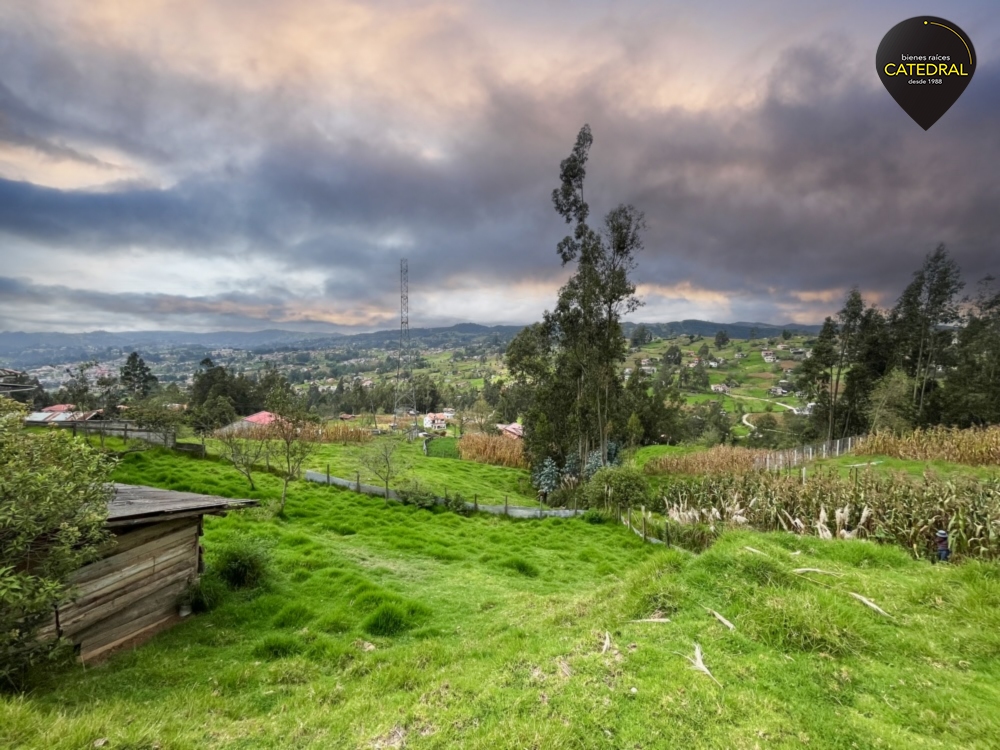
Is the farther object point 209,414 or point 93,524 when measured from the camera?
point 209,414

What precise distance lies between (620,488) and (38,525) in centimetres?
1826

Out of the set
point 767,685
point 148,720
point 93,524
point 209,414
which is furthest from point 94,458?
point 209,414

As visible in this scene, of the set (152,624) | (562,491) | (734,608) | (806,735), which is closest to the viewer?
(806,735)

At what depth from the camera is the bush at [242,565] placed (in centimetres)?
962

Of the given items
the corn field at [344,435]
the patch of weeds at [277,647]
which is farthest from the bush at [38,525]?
the corn field at [344,435]

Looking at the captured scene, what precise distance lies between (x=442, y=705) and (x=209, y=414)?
33.3 m

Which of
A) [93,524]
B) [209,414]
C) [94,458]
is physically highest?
[94,458]

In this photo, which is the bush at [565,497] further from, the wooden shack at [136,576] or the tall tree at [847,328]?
the tall tree at [847,328]

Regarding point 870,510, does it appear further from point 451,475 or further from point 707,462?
point 451,475

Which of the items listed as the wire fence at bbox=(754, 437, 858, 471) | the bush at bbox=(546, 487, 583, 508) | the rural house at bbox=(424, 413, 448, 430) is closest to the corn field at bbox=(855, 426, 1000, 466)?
the wire fence at bbox=(754, 437, 858, 471)

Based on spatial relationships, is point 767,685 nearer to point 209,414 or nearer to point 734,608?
point 734,608

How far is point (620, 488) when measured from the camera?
19344mm

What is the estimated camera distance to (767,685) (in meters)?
4.54

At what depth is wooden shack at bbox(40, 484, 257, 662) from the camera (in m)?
6.77
